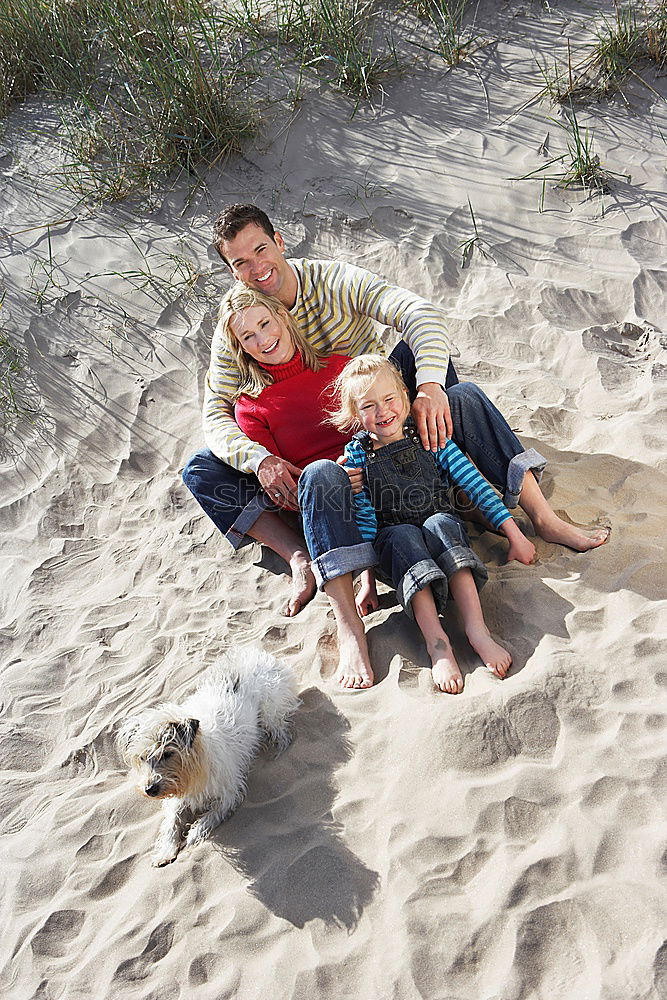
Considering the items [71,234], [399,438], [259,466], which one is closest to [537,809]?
[399,438]

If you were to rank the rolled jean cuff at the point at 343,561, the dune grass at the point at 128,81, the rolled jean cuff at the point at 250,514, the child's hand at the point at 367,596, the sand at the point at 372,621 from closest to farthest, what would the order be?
the sand at the point at 372,621, the rolled jean cuff at the point at 343,561, the child's hand at the point at 367,596, the rolled jean cuff at the point at 250,514, the dune grass at the point at 128,81

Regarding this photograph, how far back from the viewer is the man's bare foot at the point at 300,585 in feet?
10.8

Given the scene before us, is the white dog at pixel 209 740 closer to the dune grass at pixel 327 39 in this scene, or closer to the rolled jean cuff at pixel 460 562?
the rolled jean cuff at pixel 460 562

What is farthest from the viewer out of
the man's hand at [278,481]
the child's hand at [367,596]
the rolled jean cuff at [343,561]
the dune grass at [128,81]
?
the dune grass at [128,81]

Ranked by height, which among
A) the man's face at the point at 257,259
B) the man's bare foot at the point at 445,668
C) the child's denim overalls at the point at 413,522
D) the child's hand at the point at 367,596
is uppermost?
the man's face at the point at 257,259

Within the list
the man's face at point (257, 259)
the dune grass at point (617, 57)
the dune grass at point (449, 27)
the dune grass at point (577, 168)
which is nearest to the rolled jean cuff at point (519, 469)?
the man's face at point (257, 259)

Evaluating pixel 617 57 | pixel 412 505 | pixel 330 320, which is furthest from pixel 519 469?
pixel 617 57

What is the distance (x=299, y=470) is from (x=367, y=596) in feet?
2.03

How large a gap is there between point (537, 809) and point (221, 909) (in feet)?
3.01

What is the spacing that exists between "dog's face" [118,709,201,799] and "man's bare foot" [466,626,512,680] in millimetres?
969

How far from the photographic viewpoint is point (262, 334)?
3332 millimetres

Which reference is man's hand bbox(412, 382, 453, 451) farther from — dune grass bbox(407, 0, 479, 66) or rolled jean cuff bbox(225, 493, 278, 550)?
dune grass bbox(407, 0, 479, 66)

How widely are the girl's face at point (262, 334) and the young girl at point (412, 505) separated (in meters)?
0.32

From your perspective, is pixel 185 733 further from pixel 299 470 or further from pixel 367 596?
pixel 299 470
